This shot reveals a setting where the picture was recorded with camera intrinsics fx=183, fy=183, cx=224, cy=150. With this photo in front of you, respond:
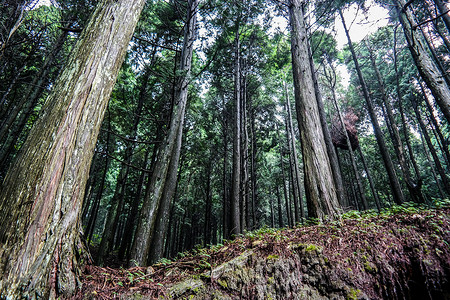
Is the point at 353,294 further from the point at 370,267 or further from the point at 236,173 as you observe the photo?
the point at 236,173

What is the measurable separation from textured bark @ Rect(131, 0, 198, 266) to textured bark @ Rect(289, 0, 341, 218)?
319cm

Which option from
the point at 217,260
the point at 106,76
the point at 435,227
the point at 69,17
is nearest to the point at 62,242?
the point at 217,260

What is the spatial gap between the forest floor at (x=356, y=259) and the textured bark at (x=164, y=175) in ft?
5.72

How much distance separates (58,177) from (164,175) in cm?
291

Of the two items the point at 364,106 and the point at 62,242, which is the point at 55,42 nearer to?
the point at 62,242

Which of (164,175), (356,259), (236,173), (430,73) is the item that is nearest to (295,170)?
(236,173)

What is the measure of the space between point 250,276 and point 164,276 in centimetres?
107

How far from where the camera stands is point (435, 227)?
104 inches

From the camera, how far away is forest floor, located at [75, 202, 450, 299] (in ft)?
6.89

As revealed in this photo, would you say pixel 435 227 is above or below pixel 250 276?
above

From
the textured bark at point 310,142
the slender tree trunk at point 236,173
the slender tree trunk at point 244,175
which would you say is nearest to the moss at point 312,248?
the textured bark at point 310,142

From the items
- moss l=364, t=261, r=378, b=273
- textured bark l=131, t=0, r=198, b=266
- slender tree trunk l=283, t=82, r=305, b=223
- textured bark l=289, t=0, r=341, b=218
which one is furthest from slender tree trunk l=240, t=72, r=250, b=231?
moss l=364, t=261, r=378, b=273

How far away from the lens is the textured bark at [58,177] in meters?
1.59

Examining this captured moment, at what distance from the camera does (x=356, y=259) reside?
2424 mm
